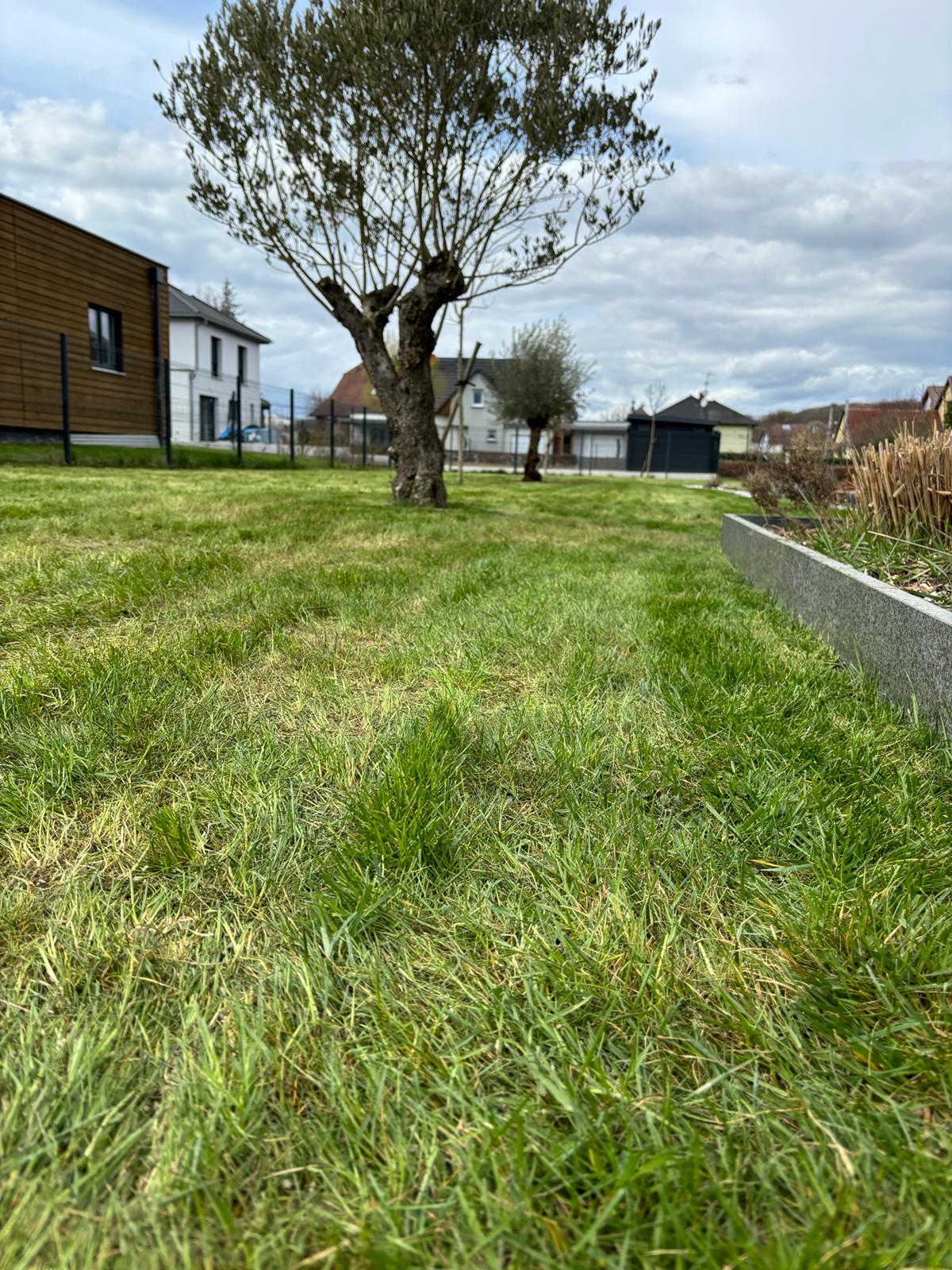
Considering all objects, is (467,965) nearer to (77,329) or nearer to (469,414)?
(77,329)

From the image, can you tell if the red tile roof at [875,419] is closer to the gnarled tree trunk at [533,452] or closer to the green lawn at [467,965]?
the gnarled tree trunk at [533,452]

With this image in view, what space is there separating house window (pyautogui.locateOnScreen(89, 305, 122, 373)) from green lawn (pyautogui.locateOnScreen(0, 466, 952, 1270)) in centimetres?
1858

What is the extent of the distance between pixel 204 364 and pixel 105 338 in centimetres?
1361

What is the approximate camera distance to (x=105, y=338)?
18.9m

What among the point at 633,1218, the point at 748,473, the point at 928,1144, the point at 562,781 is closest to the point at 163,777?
the point at 562,781

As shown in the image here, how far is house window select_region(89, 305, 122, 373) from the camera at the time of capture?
18219mm

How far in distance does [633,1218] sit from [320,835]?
97 cm

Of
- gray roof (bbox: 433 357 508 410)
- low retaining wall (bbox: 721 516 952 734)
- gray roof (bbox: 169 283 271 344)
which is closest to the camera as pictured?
low retaining wall (bbox: 721 516 952 734)

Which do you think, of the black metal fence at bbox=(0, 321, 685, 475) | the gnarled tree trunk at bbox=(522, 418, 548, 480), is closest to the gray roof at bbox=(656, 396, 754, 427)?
the gnarled tree trunk at bbox=(522, 418, 548, 480)

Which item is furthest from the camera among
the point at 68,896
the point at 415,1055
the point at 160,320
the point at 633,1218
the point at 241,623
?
the point at 160,320

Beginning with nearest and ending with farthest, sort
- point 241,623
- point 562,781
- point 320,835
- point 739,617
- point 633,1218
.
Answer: point 633,1218
point 320,835
point 562,781
point 241,623
point 739,617

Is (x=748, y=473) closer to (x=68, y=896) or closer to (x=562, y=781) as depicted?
(x=562, y=781)

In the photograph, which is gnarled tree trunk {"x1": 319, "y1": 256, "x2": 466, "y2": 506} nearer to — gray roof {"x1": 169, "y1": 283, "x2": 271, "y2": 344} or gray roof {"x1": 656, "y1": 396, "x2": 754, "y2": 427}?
gray roof {"x1": 169, "y1": 283, "x2": 271, "y2": 344}

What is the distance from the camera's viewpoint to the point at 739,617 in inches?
154
